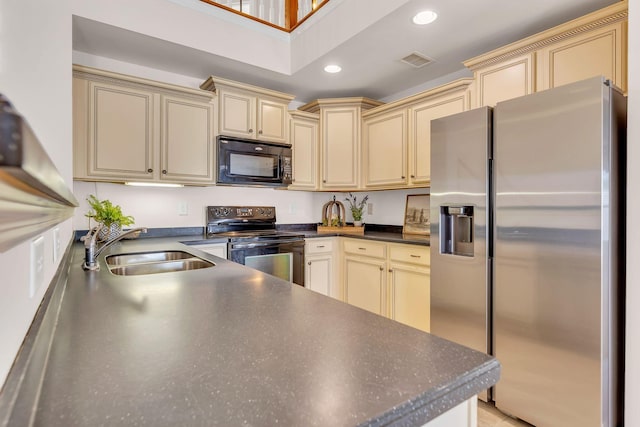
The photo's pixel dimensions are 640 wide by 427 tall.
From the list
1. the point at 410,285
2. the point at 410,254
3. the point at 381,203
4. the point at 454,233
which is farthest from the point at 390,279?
the point at 381,203

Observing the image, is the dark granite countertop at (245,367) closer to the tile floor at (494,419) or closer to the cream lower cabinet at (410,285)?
the tile floor at (494,419)

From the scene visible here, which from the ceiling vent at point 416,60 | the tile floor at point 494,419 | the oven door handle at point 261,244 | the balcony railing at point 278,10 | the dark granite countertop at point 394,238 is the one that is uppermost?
the balcony railing at point 278,10

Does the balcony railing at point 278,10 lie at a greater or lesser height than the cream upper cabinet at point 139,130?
greater

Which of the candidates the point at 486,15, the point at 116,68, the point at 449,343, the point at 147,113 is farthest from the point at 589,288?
the point at 116,68

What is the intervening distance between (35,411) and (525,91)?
2706 millimetres

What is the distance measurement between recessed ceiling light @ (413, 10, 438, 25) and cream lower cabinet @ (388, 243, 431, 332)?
1.55 meters

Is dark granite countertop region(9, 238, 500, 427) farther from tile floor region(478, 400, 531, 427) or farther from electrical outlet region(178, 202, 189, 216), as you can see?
electrical outlet region(178, 202, 189, 216)

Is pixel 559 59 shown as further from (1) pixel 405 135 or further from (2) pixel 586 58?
(1) pixel 405 135

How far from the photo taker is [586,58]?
2.02 meters

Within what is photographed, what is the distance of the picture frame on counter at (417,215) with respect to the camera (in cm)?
318

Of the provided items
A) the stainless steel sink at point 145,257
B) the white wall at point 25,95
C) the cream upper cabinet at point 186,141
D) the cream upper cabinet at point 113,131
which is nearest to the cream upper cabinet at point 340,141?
the cream upper cabinet at point 186,141

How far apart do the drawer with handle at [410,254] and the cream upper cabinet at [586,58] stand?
1317mm

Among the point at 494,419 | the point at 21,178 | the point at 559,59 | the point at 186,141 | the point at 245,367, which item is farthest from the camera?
the point at 186,141

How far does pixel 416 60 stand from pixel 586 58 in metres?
1.17
